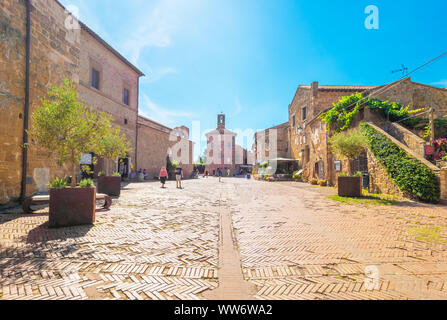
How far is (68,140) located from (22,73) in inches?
152

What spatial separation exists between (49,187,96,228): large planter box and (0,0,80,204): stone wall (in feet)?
11.0

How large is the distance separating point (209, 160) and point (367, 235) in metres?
46.3

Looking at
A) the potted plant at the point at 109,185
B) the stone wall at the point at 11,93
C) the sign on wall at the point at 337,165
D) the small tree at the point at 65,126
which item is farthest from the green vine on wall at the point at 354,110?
the stone wall at the point at 11,93

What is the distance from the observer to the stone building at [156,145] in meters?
20.2

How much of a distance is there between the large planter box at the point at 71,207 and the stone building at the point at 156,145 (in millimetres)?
15726

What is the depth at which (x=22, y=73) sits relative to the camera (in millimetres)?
6500

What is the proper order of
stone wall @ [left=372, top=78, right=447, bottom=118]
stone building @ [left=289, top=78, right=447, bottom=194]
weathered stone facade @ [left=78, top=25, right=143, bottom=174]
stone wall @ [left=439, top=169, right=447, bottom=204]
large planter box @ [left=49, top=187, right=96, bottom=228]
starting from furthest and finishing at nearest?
stone wall @ [left=372, top=78, right=447, bottom=118]
weathered stone facade @ [left=78, top=25, right=143, bottom=174]
stone building @ [left=289, top=78, right=447, bottom=194]
stone wall @ [left=439, top=169, right=447, bottom=204]
large planter box @ [left=49, top=187, right=96, bottom=228]

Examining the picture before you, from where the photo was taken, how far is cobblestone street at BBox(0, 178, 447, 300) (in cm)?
208

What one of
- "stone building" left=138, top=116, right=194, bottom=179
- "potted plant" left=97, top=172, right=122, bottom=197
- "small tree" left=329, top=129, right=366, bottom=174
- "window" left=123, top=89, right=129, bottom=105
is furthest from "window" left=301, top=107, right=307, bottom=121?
"potted plant" left=97, top=172, right=122, bottom=197

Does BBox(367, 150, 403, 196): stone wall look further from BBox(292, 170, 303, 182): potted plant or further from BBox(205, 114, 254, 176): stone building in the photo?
BBox(205, 114, 254, 176): stone building

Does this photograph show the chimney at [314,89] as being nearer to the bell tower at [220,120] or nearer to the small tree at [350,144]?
the small tree at [350,144]

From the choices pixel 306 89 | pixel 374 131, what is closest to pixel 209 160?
pixel 306 89

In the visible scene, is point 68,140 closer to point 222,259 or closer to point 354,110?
point 222,259

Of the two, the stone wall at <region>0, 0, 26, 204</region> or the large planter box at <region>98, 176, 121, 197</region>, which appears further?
the large planter box at <region>98, 176, 121, 197</region>
